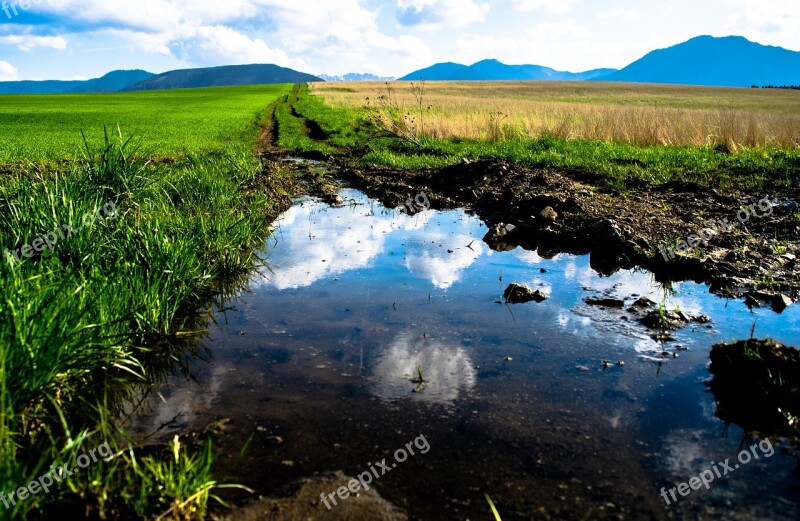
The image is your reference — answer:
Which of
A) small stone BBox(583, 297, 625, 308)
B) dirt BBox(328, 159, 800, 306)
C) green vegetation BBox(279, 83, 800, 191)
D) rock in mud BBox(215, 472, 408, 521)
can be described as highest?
green vegetation BBox(279, 83, 800, 191)

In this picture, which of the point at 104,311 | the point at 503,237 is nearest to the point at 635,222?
the point at 503,237

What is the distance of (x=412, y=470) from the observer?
317 centimetres

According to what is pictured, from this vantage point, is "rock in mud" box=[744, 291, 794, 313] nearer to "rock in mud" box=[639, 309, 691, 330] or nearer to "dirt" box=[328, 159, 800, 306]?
"dirt" box=[328, 159, 800, 306]

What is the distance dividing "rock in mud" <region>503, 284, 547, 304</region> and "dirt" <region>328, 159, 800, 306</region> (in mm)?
1560

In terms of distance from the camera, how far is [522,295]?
591 cm

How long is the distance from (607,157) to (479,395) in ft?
38.2

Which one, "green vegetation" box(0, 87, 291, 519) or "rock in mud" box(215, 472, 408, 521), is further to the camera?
"rock in mud" box(215, 472, 408, 521)

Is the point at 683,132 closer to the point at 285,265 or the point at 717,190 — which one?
the point at 717,190

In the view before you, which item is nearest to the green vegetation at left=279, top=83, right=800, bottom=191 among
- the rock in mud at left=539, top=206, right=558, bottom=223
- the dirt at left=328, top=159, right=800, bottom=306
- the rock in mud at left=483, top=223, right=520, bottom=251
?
the dirt at left=328, top=159, right=800, bottom=306

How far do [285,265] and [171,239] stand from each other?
1451 millimetres

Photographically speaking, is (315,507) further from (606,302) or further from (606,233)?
(606,233)

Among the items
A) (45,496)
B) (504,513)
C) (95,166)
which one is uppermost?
(95,166)

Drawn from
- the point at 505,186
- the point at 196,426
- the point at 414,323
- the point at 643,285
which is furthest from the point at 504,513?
the point at 505,186

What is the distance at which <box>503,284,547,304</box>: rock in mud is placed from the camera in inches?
231
